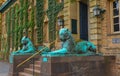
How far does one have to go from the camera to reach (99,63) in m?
11.7

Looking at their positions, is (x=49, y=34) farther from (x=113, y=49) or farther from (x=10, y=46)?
(x=10, y=46)

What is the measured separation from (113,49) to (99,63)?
1343 millimetres

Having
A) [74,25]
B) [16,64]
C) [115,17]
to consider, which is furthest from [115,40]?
[16,64]

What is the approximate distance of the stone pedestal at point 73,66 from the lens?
1072 centimetres

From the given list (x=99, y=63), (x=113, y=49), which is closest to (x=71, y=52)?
(x=99, y=63)

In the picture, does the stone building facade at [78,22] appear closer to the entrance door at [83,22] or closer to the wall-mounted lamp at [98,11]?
the entrance door at [83,22]

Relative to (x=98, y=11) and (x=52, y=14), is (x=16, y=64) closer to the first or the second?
(x=52, y=14)

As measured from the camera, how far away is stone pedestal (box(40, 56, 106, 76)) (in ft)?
35.2

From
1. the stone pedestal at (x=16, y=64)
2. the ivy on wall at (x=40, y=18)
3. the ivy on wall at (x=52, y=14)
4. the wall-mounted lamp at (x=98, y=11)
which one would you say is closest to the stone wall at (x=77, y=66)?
the wall-mounted lamp at (x=98, y=11)

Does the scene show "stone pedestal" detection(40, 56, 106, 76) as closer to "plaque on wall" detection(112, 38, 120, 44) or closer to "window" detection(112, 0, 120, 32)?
"plaque on wall" detection(112, 38, 120, 44)

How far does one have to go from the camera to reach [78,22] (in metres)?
16.8

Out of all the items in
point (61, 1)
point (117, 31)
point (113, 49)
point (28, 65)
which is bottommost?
point (28, 65)

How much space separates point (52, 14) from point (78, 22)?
3252 millimetres

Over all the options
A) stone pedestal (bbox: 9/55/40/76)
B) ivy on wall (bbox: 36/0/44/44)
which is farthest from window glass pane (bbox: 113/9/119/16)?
ivy on wall (bbox: 36/0/44/44)
